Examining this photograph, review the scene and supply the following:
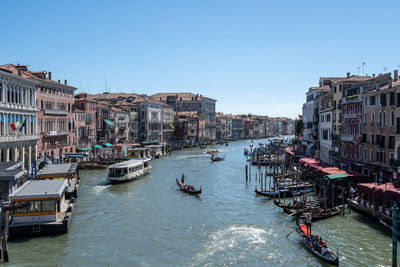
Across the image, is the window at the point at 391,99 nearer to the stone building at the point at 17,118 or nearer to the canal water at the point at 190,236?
the canal water at the point at 190,236

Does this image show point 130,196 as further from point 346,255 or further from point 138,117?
point 138,117

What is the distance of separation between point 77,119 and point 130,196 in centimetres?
2428

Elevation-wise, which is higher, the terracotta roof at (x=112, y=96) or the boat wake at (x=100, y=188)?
the terracotta roof at (x=112, y=96)

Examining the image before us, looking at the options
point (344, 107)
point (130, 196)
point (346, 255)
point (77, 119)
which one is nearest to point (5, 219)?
point (130, 196)

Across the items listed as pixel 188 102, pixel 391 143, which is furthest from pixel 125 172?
pixel 188 102

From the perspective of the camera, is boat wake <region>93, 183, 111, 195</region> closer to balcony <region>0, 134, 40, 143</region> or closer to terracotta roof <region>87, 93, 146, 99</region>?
balcony <region>0, 134, 40, 143</region>

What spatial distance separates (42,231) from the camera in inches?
688


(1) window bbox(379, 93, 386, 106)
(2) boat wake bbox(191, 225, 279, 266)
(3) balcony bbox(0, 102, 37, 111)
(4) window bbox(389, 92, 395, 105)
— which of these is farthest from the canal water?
(3) balcony bbox(0, 102, 37, 111)

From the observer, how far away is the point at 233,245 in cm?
1706

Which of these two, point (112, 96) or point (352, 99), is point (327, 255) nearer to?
point (352, 99)

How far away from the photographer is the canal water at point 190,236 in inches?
607

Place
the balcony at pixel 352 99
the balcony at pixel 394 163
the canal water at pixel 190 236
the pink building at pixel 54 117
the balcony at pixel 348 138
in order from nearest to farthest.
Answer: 1. the canal water at pixel 190 236
2. the balcony at pixel 394 163
3. the balcony at pixel 352 99
4. the balcony at pixel 348 138
5. the pink building at pixel 54 117

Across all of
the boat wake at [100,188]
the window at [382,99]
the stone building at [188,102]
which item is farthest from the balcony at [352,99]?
the stone building at [188,102]

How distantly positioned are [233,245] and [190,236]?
90.3 inches
